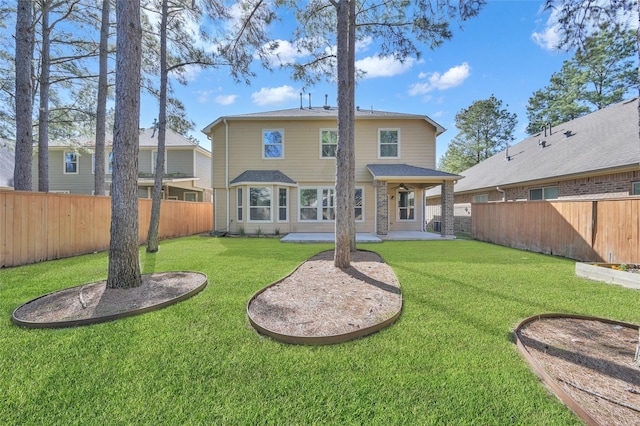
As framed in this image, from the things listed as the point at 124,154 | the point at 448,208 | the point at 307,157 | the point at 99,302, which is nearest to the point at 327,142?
the point at 307,157

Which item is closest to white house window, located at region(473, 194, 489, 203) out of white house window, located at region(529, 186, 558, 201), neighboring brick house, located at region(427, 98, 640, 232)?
neighboring brick house, located at region(427, 98, 640, 232)

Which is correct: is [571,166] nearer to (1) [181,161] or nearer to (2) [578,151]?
(2) [578,151]

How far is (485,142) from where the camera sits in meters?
33.8

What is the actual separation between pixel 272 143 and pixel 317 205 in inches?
156

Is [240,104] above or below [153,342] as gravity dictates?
above

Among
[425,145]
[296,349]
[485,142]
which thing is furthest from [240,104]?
[485,142]

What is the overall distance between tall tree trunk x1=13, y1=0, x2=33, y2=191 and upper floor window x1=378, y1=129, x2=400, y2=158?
42.6 ft

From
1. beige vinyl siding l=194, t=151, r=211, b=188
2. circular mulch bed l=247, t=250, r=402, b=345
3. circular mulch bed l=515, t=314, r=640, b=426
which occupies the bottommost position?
circular mulch bed l=515, t=314, r=640, b=426

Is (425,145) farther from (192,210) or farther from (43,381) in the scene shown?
(43,381)

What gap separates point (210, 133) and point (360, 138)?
A: 7.83m

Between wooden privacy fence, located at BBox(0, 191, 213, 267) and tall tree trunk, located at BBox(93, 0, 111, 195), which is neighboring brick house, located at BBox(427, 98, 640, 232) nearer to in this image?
wooden privacy fence, located at BBox(0, 191, 213, 267)

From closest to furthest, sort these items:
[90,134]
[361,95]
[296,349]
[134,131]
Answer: [296,349] < [134,131] < [361,95] < [90,134]

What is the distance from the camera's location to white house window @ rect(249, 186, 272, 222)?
13.5 meters

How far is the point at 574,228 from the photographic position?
7.88m
